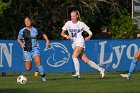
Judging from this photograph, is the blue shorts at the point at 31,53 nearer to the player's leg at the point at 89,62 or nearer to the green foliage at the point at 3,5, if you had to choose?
the player's leg at the point at 89,62

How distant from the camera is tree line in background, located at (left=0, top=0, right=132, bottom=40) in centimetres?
3061

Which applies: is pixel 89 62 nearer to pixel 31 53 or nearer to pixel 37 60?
pixel 31 53

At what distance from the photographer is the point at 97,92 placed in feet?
40.1

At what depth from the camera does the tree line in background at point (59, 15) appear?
100 feet

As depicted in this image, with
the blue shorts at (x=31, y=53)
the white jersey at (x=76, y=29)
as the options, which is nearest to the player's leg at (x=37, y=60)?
the blue shorts at (x=31, y=53)

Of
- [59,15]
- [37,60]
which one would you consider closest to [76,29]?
[37,60]

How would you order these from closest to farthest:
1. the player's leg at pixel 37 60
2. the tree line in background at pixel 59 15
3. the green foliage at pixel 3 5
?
the player's leg at pixel 37 60
the green foliage at pixel 3 5
the tree line in background at pixel 59 15

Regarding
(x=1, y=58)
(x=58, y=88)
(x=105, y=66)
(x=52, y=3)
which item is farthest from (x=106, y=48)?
(x=52, y=3)

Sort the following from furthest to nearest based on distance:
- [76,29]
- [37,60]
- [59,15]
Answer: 1. [59,15]
2. [76,29]
3. [37,60]


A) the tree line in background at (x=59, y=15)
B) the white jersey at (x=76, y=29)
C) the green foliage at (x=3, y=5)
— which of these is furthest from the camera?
the tree line in background at (x=59, y=15)

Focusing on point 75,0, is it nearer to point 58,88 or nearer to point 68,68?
point 68,68

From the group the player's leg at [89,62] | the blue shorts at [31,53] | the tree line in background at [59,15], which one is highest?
the tree line in background at [59,15]

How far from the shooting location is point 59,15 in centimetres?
3175

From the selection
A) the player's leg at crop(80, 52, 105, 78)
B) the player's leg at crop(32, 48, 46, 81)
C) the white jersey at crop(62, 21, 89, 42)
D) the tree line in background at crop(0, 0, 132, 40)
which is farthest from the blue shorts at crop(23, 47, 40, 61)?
the tree line in background at crop(0, 0, 132, 40)
